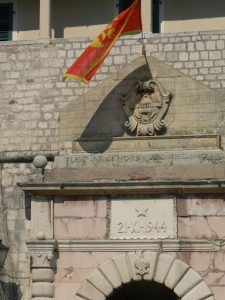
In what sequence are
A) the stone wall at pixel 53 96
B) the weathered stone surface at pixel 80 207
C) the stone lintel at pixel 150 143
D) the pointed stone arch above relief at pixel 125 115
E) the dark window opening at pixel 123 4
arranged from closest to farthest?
1. the weathered stone surface at pixel 80 207
2. the stone lintel at pixel 150 143
3. the pointed stone arch above relief at pixel 125 115
4. the stone wall at pixel 53 96
5. the dark window opening at pixel 123 4

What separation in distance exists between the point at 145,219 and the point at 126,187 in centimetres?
58

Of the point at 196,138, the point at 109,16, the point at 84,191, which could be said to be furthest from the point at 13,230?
the point at 109,16

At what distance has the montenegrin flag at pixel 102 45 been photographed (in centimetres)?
1291

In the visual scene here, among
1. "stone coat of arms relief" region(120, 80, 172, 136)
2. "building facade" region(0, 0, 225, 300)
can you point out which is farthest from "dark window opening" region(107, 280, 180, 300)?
"stone coat of arms relief" region(120, 80, 172, 136)

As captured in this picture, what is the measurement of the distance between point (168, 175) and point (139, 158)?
2.04ft

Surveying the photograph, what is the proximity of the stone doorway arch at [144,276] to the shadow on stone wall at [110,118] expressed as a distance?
200 centimetres

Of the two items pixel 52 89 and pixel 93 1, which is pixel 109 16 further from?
pixel 52 89

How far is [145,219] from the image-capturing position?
12336 millimetres

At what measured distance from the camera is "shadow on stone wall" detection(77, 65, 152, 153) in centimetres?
1316

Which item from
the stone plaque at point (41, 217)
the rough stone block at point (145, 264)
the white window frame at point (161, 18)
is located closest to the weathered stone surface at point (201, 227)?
the rough stone block at point (145, 264)

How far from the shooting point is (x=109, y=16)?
14945 millimetres

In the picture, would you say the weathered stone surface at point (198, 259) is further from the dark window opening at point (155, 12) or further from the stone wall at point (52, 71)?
the dark window opening at point (155, 12)

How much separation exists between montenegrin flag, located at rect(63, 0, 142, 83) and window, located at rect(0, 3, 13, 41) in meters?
2.60

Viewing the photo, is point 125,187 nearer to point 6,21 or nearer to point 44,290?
point 44,290
